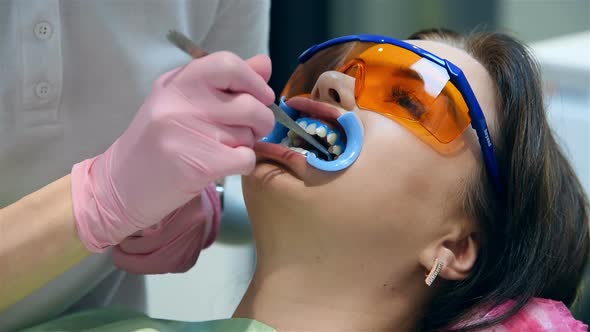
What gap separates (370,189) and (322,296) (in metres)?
0.21

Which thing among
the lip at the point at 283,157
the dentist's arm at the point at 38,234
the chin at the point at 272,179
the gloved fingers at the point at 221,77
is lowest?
the dentist's arm at the point at 38,234

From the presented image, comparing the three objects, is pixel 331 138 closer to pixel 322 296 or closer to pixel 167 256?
pixel 322 296

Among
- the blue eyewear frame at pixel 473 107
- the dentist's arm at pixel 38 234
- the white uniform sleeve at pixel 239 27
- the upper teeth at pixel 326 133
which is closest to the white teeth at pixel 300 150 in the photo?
the upper teeth at pixel 326 133

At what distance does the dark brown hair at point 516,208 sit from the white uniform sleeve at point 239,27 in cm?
48

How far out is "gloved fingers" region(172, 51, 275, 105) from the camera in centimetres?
103

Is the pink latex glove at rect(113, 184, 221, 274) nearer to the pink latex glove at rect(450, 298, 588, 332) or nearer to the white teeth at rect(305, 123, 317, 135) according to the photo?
the white teeth at rect(305, 123, 317, 135)

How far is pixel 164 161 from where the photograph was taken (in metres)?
1.04

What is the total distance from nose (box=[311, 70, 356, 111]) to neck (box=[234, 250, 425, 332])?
259 mm

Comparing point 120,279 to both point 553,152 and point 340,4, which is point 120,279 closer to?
point 553,152

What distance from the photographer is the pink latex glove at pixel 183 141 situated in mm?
1038

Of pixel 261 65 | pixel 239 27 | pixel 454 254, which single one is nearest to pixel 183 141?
pixel 261 65

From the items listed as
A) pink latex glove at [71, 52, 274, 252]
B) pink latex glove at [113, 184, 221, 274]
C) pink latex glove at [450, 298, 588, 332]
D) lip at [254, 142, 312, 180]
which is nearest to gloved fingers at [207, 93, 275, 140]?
pink latex glove at [71, 52, 274, 252]

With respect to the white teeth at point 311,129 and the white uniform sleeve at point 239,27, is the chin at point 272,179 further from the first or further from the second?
the white uniform sleeve at point 239,27

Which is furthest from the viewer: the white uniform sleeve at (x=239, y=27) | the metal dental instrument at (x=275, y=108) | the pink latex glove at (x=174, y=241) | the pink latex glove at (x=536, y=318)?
the white uniform sleeve at (x=239, y=27)
